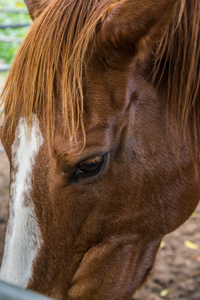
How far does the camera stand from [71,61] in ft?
3.92

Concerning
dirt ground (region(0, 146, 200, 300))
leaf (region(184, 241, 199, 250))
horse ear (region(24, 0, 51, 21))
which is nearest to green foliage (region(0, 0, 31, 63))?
dirt ground (region(0, 146, 200, 300))

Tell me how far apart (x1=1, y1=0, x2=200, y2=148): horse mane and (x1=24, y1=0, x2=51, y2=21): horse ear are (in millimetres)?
204

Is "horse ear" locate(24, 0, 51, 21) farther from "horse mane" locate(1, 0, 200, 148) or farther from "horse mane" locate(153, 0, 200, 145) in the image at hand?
"horse mane" locate(153, 0, 200, 145)

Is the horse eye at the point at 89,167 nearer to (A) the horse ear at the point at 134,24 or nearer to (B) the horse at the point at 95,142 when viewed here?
(B) the horse at the point at 95,142

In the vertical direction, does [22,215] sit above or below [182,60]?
below

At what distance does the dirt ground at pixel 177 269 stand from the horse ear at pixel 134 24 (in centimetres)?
145

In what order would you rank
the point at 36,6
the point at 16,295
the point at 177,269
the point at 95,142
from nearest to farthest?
the point at 16,295 → the point at 95,142 → the point at 36,6 → the point at 177,269

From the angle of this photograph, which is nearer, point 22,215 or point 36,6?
point 22,215

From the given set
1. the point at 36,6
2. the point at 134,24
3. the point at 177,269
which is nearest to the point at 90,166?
the point at 134,24

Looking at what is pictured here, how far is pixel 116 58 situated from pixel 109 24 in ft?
0.37

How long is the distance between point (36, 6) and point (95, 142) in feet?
2.50

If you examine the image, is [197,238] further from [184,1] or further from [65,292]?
[184,1]

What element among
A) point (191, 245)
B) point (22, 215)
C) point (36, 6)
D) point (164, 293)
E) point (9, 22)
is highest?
point (36, 6)

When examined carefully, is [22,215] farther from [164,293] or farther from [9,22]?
[9,22]
